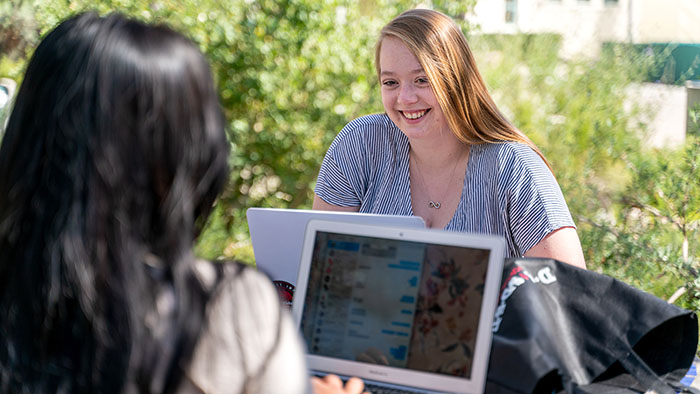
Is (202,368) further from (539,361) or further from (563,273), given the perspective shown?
(563,273)

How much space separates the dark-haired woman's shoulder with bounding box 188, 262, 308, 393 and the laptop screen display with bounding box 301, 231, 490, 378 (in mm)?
435

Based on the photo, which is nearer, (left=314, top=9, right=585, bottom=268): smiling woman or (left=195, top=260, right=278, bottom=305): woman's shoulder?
(left=195, top=260, right=278, bottom=305): woman's shoulder

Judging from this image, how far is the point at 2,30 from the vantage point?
3.97 m

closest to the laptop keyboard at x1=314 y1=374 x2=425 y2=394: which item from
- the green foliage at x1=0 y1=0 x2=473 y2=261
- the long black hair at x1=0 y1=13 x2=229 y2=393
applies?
the long black hair at x1=0 y1=13 x2=229 y2=393

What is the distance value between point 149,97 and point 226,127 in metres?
0.16

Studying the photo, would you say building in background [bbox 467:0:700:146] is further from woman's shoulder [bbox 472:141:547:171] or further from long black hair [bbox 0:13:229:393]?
long black hair [bbox 0:13:229:393]

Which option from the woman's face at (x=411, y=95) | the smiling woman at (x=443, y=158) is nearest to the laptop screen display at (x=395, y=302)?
the smiling woman at (x=443, y=158)

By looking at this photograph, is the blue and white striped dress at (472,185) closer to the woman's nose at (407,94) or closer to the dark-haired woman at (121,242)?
the woman's nose at (407,94)

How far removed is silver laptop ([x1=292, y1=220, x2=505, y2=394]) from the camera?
56.1 inches

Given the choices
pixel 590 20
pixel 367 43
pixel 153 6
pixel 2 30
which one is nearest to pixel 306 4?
pixel 367 43

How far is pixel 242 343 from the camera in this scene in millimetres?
1035

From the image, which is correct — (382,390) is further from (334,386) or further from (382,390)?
(334,386)

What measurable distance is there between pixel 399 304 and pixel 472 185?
89cm

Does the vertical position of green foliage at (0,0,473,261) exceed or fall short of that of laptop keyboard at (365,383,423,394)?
it exceeds it
